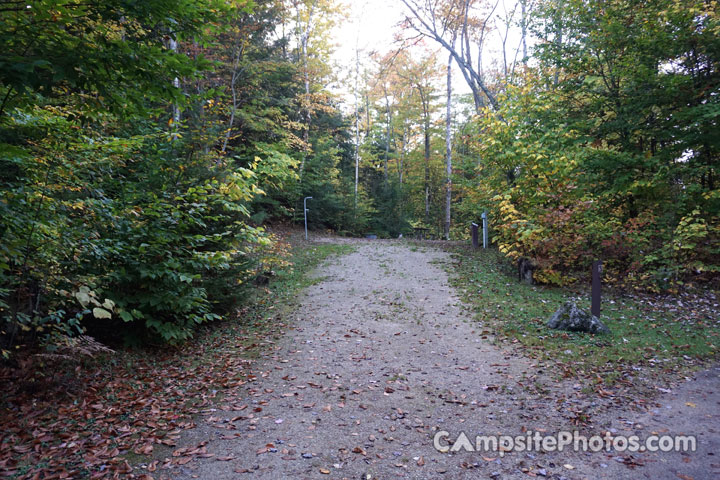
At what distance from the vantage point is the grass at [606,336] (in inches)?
221

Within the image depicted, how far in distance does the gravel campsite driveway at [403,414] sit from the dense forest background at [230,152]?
77.1 inches

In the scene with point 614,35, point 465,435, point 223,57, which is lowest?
point 465,435

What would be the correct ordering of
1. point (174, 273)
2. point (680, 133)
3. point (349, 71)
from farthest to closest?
point (349, 71)
point (680, 133)
point (174, 273)

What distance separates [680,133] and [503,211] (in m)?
4.08

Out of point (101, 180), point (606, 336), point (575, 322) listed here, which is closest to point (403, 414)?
point (575, 322)

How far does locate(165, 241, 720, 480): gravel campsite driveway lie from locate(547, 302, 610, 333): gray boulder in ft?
4.50

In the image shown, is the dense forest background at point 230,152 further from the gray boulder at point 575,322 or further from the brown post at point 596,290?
the gray boulder at point 575,322

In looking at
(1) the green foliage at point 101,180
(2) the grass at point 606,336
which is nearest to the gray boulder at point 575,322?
(2) the grass at point 606,336

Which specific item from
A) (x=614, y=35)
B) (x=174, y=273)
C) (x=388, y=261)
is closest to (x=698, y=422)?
(x=174, y=273)

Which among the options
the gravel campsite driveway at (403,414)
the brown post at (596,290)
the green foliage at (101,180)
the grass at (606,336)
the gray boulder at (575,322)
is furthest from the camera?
the brown post at (596,290)

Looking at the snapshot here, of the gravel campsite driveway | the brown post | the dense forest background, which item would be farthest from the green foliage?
the brown post

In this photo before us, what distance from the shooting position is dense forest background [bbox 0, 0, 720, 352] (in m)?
3.67

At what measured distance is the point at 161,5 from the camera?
3328 mm

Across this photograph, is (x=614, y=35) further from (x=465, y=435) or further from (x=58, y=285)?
(x=58, y=285)
